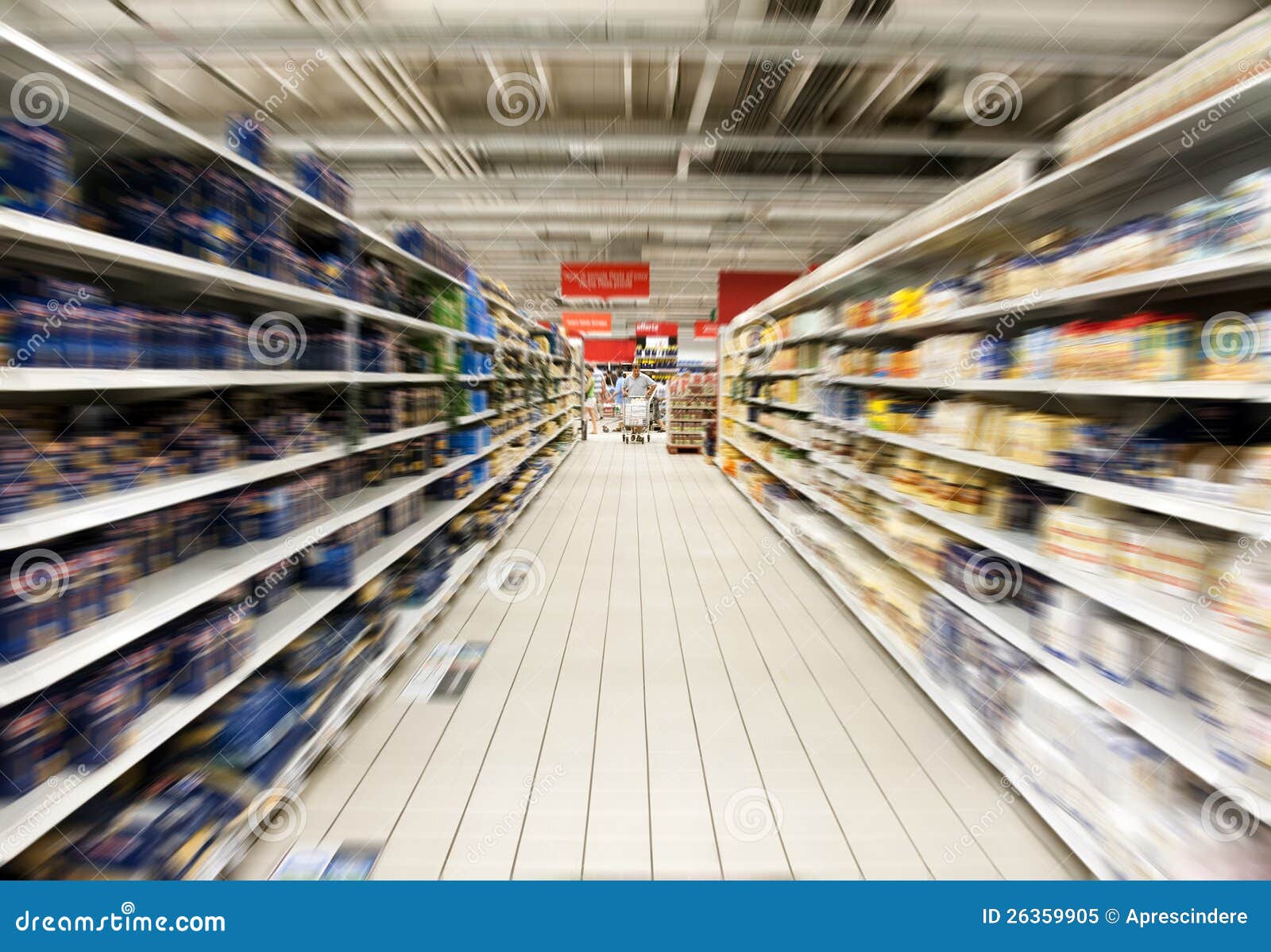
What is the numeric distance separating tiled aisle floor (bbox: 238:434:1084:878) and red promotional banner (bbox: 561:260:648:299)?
19.6 ft

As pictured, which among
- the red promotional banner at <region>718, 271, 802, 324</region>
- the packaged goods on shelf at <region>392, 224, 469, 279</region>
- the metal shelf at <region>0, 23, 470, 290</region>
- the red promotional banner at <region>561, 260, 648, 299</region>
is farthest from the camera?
the red promotional banner at <region>718, 271, 802, 324</region>

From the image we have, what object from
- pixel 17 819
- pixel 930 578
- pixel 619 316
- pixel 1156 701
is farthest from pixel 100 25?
pixel 619 316

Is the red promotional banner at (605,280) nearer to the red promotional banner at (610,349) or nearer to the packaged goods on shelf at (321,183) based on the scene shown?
the packaged goods on shelf at (321,183)

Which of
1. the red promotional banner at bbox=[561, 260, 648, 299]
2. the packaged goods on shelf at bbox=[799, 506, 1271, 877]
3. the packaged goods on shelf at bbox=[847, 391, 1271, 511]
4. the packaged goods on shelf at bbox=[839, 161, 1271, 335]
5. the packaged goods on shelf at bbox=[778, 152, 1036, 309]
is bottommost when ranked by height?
the packaged goods on shelf at bbox=[799, 506, 1271, 877]

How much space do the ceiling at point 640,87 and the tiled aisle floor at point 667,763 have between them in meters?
2.32

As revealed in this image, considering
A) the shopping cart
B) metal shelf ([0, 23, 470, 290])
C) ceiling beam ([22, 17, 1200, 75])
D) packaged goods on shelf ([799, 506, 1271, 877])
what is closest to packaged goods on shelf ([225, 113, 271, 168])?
metal shelf ([0, 23, 470, 290])

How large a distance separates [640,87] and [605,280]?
3.79 metres

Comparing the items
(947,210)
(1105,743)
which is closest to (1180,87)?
(947,210)

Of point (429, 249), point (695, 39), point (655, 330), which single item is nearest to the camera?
point (429, 249)

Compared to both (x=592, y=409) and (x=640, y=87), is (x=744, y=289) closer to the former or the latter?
(x=640, y=87)

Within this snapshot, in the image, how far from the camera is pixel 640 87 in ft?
17.7

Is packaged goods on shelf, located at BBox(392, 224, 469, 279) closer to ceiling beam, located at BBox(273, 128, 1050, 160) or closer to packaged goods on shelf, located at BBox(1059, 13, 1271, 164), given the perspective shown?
ceiling beam, located at BBox(273, 128, 1050, 160)

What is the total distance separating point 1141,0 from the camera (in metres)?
3.63

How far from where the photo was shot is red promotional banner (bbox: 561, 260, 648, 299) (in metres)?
8.99
